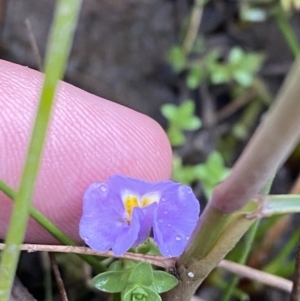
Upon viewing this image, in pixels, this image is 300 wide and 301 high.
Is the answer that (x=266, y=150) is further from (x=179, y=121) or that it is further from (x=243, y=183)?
(x=179, y=121)

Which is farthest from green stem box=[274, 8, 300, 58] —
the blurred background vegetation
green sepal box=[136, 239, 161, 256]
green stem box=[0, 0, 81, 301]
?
green stem box=[0, 0, 81, 301]

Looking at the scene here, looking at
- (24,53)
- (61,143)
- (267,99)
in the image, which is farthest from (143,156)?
(267,99)

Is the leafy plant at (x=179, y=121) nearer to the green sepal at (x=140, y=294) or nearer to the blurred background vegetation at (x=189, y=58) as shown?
the blurred background vegetation at (x=189, y=58)

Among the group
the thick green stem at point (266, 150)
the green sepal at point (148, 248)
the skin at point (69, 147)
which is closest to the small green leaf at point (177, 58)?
the skin at point (69, 147)

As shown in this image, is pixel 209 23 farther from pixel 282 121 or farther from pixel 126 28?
pixel 282 121

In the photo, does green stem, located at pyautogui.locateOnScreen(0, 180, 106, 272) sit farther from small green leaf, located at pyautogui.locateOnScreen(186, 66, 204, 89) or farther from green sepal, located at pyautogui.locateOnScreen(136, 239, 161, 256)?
small green leaf, located at pyautogui.locateOnScreen(186, 66, 204, 89)
